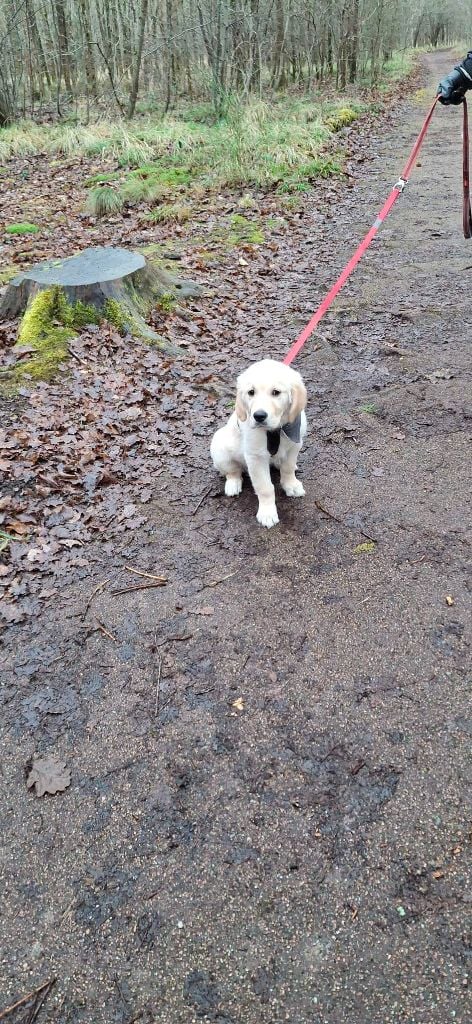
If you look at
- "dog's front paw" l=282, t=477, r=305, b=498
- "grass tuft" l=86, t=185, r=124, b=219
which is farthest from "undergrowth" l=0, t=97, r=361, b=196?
"dog's front paw" l=282, t=477, r=305, b=498

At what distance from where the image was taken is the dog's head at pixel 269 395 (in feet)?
11.6

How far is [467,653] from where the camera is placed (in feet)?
10.2

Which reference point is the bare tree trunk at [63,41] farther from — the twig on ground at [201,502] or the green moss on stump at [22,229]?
the twig on ground at [201,502]

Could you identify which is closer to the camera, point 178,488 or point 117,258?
point 178,488

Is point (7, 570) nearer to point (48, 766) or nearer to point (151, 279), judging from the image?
point (48, 766)

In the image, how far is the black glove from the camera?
491 centimetres

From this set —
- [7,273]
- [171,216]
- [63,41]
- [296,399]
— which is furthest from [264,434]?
[63,41]

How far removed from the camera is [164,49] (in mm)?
19406

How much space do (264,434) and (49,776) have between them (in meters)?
2.29

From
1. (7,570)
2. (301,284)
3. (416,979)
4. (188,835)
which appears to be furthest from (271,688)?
(301,284)

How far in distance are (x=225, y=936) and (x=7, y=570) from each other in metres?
2.55

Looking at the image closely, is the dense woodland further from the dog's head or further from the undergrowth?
the dog's head

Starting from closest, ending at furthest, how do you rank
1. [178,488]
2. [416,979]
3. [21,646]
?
[416,979]
[21,646]
[178,488]

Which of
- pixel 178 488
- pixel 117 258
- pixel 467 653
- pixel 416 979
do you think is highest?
pixel 117 258
